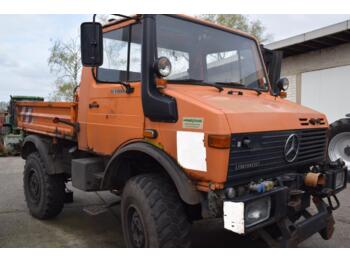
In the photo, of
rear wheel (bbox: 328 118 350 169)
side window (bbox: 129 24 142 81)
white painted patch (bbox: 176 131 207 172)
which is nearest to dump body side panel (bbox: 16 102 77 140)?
side window (bbox: 129 24 142 81)

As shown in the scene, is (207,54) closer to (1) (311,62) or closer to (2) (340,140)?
(2) (340,140)

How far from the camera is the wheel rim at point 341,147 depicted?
7285 mm

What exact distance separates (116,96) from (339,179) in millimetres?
2398

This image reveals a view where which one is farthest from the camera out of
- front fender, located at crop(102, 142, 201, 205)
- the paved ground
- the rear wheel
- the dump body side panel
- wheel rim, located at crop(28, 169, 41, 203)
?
the rear wheel

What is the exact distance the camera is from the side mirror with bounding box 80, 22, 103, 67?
10.6ft

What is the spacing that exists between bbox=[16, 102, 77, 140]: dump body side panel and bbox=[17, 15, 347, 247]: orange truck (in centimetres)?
6

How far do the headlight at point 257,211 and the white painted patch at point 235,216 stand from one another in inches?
3.3

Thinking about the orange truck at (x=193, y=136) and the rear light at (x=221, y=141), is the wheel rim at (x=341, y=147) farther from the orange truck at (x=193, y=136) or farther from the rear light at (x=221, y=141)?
the rear light at (x=221, y=141)

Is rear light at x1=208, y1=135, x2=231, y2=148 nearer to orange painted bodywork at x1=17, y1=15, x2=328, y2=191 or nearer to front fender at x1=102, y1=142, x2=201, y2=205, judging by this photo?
orange painted bodywork at x1=17, y1=15, x2=328, y2=191

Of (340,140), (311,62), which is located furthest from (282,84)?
(311,62)

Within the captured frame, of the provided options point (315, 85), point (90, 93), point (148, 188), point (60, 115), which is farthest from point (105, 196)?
point (315, 85)

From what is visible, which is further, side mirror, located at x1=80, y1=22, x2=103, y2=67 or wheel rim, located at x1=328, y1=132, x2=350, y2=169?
wheel rim, located at x1=328, y1=132, x2=350, y2=169

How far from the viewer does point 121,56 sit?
371 centimetres

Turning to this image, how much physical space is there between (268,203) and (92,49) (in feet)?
6.64
